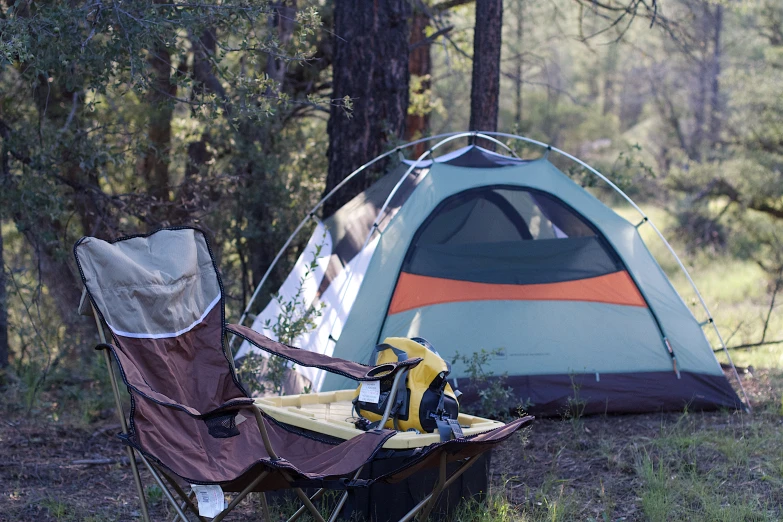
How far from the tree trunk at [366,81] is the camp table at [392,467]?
2.75 metres

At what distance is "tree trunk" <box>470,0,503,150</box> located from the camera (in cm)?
578

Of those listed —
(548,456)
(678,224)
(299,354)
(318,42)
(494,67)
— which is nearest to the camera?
(299,354)

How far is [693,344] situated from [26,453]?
351 centimetres

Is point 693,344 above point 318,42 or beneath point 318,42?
beneath

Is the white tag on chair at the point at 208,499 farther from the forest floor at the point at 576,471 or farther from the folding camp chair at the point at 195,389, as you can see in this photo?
the forest floor at the point at 576,471

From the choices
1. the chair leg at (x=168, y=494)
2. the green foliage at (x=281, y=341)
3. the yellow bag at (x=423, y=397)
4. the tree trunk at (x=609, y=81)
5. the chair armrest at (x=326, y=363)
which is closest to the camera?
the chair leg at (x=168, y=494)

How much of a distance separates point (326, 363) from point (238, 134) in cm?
350

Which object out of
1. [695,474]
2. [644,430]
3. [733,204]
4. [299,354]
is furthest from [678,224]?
[299,354]

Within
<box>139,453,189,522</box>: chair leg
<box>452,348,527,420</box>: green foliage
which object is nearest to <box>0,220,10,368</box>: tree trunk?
<box>139,453,189,522</box>: chair leg

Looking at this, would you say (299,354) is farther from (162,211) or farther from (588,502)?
(162,211)

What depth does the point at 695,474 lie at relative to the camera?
3344 mm

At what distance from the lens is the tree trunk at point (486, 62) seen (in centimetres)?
578

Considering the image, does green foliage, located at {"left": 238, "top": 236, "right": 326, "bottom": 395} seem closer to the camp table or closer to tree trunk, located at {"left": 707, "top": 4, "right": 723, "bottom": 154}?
the camp table

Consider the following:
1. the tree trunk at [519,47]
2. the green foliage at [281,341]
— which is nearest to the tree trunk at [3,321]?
the green foliage at [281,341]
